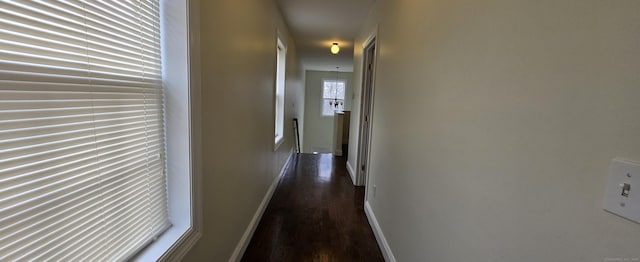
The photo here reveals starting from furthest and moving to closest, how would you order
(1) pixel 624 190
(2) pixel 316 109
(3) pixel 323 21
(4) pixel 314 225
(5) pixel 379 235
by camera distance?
(2) pixel 316 109 → (3) pixel 323 21 → (4) pixel 314 225 → (5) pixel 379 235 → (1) pixel 624 190

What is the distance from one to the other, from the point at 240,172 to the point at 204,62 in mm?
961

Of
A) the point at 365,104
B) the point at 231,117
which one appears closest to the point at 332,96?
the point at 365,104

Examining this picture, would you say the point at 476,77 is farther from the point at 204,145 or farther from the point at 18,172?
the point at 18,172

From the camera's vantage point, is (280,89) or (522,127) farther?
(280,89)

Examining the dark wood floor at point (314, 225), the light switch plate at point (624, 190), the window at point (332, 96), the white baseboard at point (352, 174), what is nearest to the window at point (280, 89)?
the dark wood floor at point (314, 225)

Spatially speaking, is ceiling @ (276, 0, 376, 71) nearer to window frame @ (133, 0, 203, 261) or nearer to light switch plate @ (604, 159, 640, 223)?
window frame @ (133, 0, 203, 261)

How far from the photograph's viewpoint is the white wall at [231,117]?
136 cm

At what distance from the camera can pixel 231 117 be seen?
1.74 metres

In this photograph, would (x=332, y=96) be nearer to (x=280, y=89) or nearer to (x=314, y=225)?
(x=280, y=89)

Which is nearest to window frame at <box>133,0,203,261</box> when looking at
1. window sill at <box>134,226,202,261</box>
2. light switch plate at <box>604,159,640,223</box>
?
window sill at <box>134,226,202,261</box>

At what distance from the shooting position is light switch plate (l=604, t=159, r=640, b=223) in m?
0.49

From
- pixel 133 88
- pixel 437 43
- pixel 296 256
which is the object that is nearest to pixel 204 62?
pixel 133 88

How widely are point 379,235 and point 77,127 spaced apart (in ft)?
7.03

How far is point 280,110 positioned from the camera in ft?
14.1
